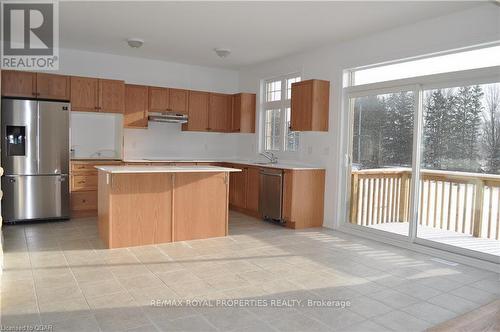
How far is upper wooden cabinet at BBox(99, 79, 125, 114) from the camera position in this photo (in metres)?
6.28

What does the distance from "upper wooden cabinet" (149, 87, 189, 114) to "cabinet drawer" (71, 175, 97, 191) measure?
157cm

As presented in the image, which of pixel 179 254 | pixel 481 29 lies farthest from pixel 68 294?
pixel 481 29

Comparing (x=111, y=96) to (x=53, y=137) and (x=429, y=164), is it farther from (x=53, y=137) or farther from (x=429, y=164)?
(x=429, y=164)

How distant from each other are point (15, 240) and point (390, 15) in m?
4.97

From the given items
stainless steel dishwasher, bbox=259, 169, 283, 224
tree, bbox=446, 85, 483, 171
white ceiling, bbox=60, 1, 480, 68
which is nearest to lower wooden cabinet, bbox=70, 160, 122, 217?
white ceiling, bbox=60, 1, 480, 68

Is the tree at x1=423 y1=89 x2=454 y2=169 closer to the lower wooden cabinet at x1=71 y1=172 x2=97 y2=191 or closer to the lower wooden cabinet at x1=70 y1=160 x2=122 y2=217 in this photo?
the lower wooden cabinet at x1=70 y1=160 x2=122 y2=217

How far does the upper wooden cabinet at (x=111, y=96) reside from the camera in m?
6.28

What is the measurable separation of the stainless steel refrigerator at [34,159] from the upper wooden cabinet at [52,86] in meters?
0.28

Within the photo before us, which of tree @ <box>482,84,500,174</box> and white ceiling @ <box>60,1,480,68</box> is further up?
white ceiling @ <box>60,1,480,68</box>

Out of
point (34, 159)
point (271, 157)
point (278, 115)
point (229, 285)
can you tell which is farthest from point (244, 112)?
point (229, 285)

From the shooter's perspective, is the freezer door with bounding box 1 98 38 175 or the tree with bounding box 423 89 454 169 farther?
the freezer door with bounding box 1 98 38 175

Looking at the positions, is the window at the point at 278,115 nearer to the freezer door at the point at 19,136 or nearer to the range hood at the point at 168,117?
the range hood at the point at 168,117

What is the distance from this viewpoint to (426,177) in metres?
4.62

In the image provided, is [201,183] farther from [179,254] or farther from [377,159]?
[377,159]
